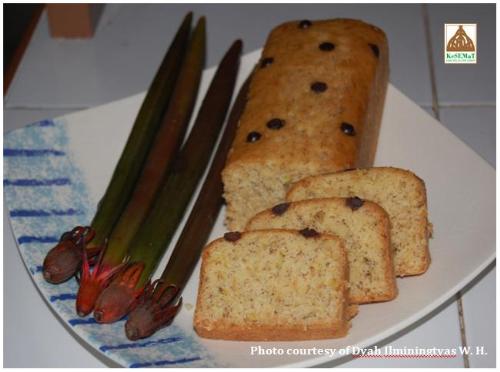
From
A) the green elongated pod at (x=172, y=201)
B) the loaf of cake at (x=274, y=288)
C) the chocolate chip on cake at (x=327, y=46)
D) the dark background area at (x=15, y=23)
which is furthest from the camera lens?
the dark background area at (x=15, y=23)

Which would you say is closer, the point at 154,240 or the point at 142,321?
the point at 142,321

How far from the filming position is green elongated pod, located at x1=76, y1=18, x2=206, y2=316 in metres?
2.27

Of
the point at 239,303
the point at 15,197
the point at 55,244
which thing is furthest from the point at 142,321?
the point at 15,197

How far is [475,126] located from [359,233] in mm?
1025

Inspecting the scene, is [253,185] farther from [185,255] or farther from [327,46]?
[327,46]

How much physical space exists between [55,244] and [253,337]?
0.65 m

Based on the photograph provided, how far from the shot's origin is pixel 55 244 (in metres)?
2.44

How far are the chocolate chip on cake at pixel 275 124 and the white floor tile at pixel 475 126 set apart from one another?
81 centimetres

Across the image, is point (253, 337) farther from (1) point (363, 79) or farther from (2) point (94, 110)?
(2) point (94, 110)

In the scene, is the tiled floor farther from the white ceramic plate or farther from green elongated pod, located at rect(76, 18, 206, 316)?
green elongated pod, located at rect(76, 18, 206, 316)

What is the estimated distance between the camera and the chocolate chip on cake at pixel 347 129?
246 centimetres

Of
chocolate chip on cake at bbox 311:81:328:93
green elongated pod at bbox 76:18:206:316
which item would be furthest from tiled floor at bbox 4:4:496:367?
chocolate chip on cake at bbox 311:81:328:93

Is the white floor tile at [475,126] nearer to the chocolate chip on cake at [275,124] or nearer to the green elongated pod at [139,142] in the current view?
the chocolate chip on cake at [275,124]

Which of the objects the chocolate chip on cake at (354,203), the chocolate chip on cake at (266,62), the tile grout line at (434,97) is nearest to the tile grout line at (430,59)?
the tile grout line at (434,97)
